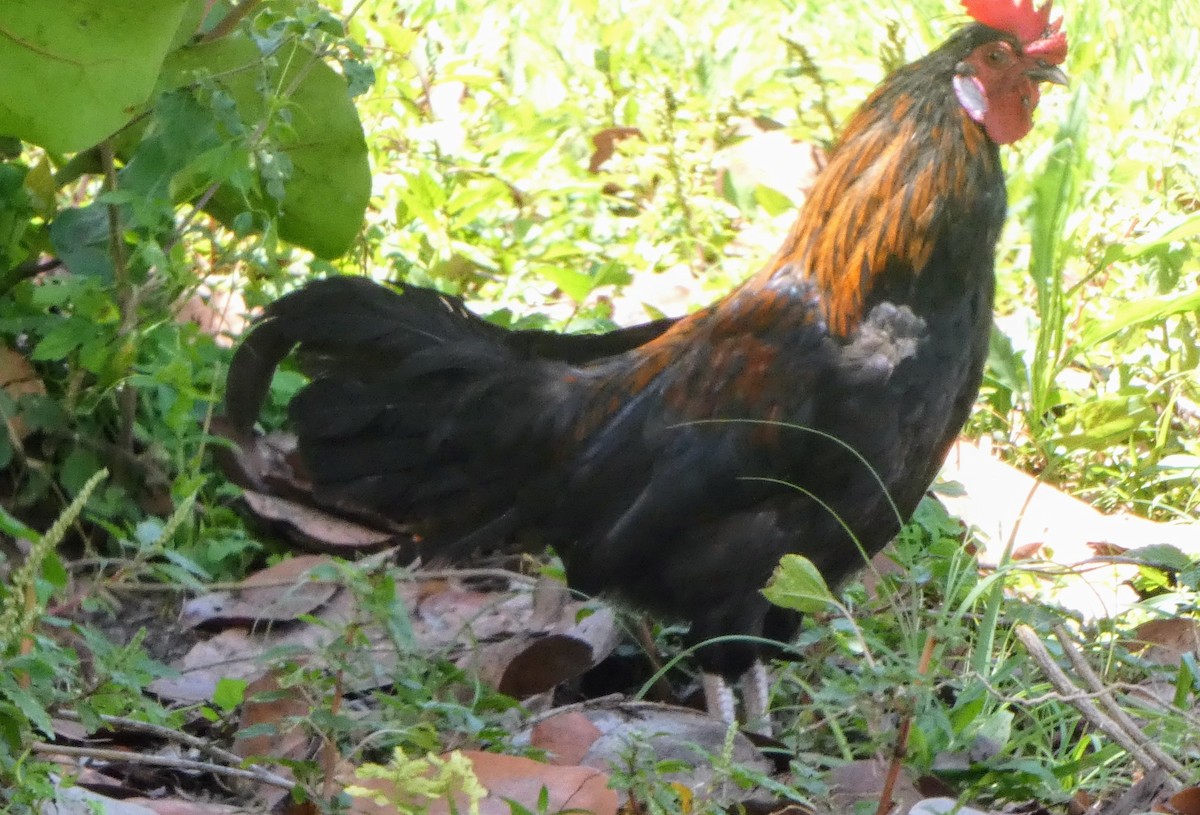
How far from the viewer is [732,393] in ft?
11.4

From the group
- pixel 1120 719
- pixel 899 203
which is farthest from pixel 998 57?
pixel 1120 719

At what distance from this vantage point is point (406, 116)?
232 inches

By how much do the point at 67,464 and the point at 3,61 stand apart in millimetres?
931

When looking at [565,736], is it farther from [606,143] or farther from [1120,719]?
[606,143]

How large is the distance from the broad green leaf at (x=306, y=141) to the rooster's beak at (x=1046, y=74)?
1.68 metres

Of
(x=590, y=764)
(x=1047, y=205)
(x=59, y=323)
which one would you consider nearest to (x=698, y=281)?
(x=1047, y=205)

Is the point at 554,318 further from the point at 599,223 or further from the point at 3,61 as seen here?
the point at 3,61

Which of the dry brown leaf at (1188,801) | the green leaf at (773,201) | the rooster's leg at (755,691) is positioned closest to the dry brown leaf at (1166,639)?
the rooster's leg at (755,691)

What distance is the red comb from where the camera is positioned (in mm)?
3738

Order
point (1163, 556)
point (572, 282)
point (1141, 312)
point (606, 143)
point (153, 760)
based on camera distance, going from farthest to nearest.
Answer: point (606, 143)
point (572, 282)
point (1141, 312)
point (1163, 556)
point (153, 760)

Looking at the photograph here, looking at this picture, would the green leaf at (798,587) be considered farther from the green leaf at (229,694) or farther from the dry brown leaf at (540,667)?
the green leaf at (229,694)

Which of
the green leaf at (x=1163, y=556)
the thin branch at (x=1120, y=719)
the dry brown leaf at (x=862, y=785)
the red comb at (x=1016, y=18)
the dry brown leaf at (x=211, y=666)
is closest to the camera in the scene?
the thin branch at (x=1120, y=719)

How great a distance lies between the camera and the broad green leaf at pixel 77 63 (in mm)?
3041

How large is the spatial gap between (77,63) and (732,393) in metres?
1.59
